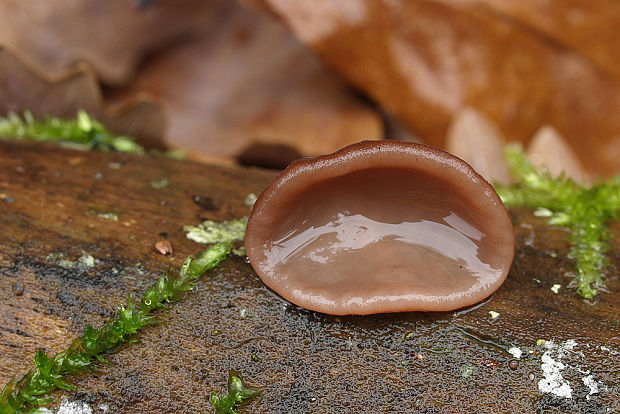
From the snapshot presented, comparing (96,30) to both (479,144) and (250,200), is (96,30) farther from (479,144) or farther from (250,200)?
(479,144)

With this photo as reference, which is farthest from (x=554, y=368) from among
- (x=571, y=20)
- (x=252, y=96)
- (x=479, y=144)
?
(x=252, y=96)

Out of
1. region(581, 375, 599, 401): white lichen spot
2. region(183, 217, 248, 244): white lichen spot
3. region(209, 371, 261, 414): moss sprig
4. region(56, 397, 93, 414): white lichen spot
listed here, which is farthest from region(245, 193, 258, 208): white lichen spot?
region(581, 375, 599, 401): white lichen spot

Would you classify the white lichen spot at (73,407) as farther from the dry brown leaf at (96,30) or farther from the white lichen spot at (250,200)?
the dry brown leaf at (96,30)

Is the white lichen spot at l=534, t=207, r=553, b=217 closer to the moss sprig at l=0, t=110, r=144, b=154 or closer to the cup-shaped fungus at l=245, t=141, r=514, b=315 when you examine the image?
the cup-shaped fungus at l=245, t=141, r=514, b=315

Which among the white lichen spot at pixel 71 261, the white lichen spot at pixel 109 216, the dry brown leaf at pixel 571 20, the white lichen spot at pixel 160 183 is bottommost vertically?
the white lichen spot at pixel 71 261

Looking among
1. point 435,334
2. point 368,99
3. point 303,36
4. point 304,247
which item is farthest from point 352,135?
point 435,334

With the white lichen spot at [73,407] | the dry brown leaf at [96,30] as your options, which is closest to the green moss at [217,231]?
the white lichen spot at [73,407]
